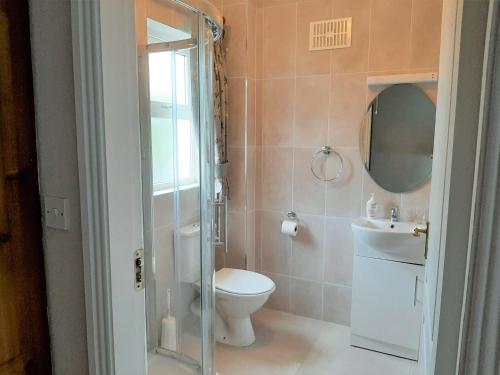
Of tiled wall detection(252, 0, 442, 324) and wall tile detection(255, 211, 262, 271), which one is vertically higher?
tiled wall detection(252, 0, 442, 324)

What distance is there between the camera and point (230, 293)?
7.36 ft

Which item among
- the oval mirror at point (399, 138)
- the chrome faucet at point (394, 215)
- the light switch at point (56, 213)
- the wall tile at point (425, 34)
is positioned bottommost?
the chrome faucet at point (394, 215)

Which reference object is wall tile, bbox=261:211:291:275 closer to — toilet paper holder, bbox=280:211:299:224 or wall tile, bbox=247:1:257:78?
toilet paper holder, bbox=280:211:299:224

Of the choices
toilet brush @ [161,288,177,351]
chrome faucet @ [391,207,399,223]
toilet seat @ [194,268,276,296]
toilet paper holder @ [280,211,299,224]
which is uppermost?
chrome faucet @ [391,207,399,223]

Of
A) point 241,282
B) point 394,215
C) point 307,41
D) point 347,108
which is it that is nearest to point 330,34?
point 307,41

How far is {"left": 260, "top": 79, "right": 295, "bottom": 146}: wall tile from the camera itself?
2711 millimetres

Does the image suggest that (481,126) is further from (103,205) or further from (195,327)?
(195,327)

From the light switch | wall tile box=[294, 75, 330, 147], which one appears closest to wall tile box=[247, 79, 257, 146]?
wall tile box=[294, 75, 330, 147]

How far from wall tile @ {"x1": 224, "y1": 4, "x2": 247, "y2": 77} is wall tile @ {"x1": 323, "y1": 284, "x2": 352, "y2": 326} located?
1.76m

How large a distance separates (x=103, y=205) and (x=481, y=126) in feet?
2.81

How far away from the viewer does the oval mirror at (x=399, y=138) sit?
2375 mm

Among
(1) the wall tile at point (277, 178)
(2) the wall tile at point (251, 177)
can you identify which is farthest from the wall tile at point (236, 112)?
(1) the wall tile at point (277, 178)

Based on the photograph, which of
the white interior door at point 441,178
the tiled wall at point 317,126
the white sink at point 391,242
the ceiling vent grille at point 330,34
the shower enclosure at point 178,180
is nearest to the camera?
the white interior door at point 441,178

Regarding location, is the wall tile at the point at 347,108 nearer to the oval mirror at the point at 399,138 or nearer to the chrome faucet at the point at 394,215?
the oval mirror at the point at 399,138
